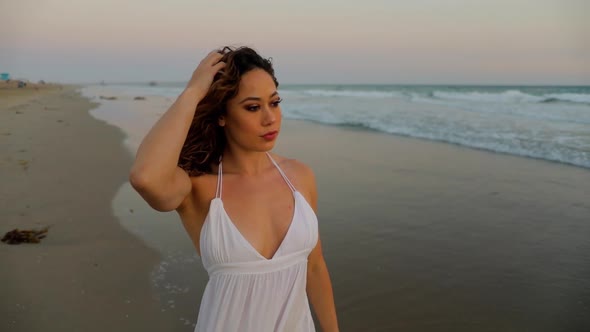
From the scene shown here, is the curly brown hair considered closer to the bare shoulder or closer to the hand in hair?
the hand in hair

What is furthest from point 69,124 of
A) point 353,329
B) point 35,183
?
point 353,329

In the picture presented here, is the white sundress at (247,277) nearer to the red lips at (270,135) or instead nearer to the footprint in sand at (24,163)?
the red lips at (270,135)

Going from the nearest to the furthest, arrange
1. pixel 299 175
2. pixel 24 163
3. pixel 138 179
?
1. pixel 138 179
2. pixel 299 175
3. pixel 24 163

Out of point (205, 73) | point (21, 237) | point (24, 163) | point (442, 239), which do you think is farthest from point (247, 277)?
point (24, 163)

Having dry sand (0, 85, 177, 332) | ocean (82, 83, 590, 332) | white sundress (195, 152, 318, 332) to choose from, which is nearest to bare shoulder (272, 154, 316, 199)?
white sundress (195, 152, 318, 332)

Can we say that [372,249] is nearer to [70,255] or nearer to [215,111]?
[70,255]

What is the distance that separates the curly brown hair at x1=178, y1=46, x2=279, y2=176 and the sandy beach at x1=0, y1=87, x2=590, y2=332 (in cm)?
214

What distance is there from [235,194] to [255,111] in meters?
0.37

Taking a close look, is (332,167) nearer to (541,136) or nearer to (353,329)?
(353,329)

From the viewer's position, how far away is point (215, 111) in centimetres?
181

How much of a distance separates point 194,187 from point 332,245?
3.52m

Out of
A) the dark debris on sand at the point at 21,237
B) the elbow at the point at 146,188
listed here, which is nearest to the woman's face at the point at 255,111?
the elbow at the point at 146,188

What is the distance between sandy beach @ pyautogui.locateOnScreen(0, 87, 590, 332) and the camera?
11.9ft

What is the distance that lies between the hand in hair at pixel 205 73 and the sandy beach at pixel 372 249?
2.48 meters
